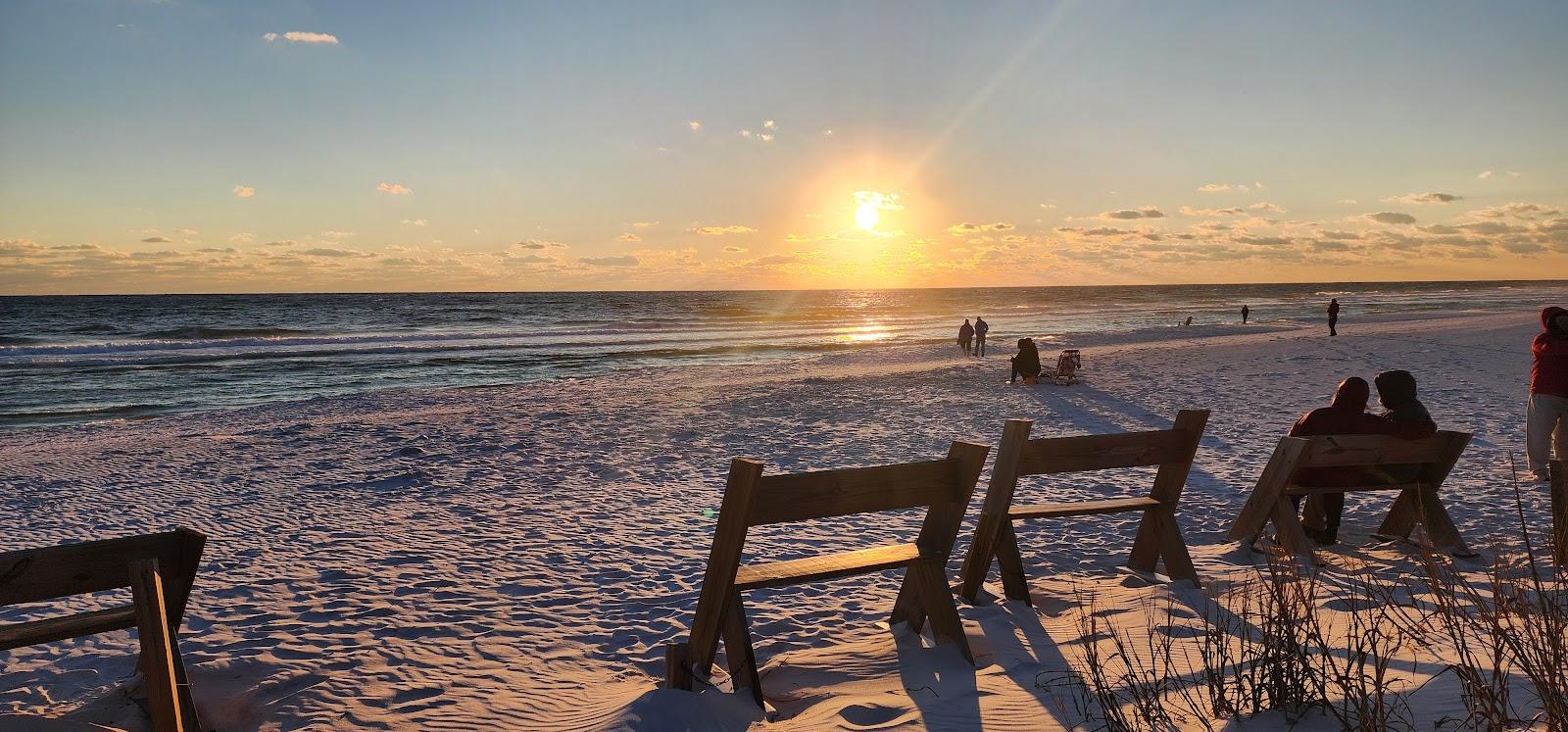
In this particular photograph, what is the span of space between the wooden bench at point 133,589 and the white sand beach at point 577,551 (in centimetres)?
40

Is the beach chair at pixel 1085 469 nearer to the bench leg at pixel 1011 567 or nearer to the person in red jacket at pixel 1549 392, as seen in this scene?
the bench leg at pixel 1011 567

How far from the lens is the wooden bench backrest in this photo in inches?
124

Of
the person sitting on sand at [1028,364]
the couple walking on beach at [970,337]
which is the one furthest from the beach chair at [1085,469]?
the couple walking on beach at [970,337]

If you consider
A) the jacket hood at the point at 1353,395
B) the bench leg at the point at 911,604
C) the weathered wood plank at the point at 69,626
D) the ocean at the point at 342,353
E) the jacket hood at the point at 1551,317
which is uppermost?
the jacket hood at the point at 1551,317

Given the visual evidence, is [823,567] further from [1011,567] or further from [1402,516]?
[1402,516]

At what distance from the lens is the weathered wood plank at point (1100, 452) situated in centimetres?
493

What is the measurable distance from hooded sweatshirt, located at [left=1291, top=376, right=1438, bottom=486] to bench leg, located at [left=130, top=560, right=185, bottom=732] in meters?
6.30

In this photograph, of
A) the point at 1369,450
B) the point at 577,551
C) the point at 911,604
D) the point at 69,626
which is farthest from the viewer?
the point at 577,551

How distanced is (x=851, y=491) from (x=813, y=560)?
1.81ft

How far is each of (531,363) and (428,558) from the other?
80.7 feet

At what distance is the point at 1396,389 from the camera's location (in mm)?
6250

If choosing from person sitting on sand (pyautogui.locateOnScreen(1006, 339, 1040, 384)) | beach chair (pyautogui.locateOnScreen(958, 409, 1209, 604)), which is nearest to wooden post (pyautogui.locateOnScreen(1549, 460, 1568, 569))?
beach chair (pyautogui.locateOnScreen(958, 409, 1209, 604))

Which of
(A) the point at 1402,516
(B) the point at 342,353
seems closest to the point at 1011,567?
(A) the point at 1402,516

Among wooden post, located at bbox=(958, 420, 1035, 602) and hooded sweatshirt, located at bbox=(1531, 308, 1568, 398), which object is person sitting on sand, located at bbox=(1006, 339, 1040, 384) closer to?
hooded sweatshirt, located at bbox=(1531, 308, 1568, 398)
